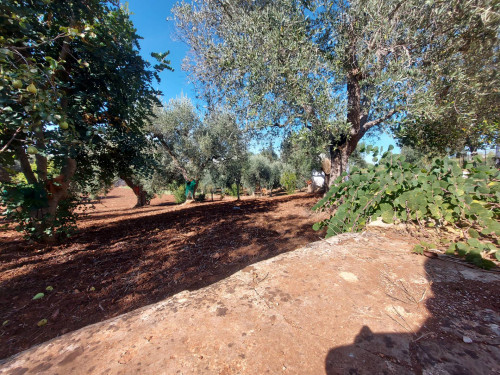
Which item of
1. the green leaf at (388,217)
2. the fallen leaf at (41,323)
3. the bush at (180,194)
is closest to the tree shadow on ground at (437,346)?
the green leaf at (388,217)

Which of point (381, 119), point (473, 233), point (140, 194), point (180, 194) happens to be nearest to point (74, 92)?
point (473, 233)

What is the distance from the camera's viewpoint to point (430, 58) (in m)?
4.94

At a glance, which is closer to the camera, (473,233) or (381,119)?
(473,233)

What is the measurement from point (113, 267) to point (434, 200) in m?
5.09

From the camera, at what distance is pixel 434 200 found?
2381mm

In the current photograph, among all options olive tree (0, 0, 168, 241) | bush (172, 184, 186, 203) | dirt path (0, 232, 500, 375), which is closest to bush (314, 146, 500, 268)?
dirt path (0, 232, 500, 375)

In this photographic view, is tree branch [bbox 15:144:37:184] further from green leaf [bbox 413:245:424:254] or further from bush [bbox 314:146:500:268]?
green leaf [bbox 413:245:424:254]

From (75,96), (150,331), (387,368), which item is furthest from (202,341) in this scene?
(75,96)

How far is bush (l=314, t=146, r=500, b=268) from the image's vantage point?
81.9 inches

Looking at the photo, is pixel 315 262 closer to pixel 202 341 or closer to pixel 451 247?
pixel 202 341

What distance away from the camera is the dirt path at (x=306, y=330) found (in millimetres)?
900

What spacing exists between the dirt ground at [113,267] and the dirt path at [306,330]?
1.95 metres

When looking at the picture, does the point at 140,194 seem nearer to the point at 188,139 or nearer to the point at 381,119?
the point at 188,139

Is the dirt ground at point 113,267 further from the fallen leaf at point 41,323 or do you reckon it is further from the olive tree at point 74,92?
the olive tree at point 74,92
